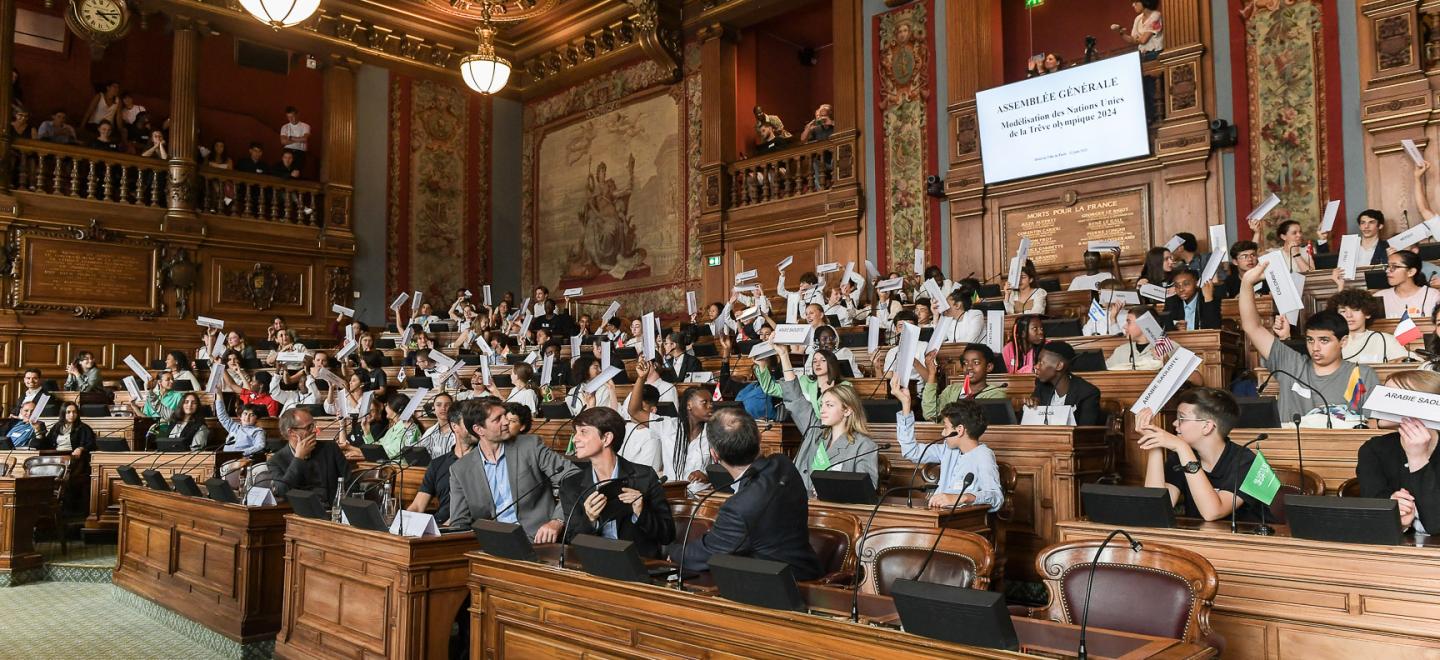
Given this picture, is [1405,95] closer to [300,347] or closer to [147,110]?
[300,347]

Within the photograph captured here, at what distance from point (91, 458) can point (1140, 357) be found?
326 inches

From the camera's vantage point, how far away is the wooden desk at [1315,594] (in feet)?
8.77

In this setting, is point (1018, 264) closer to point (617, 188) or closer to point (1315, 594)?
point (1315, 594)

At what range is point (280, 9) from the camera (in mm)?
7254

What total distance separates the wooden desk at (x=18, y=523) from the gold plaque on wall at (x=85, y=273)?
5.55 meters

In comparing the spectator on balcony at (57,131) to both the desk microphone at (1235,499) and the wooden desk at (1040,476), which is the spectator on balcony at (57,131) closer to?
the wooden desk at (1040,476)

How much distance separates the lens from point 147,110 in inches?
541

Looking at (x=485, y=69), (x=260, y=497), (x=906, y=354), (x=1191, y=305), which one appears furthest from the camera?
(x=485, y=69)

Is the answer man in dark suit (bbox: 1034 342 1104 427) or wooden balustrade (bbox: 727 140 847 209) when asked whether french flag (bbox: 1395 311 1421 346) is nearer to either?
man in dark suit (bbox: 1034 342 1104 427)

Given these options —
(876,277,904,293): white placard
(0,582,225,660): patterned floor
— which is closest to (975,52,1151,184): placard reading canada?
(876,277,904,293): white placard

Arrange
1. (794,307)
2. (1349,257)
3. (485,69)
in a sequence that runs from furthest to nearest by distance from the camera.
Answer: (485,69), (794,307), (1349,257)

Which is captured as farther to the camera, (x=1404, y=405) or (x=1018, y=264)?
(x=1018, y=264)

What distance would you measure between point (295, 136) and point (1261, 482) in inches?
544

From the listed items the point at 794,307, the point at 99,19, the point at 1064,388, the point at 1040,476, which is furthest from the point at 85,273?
the point at 1040,476
